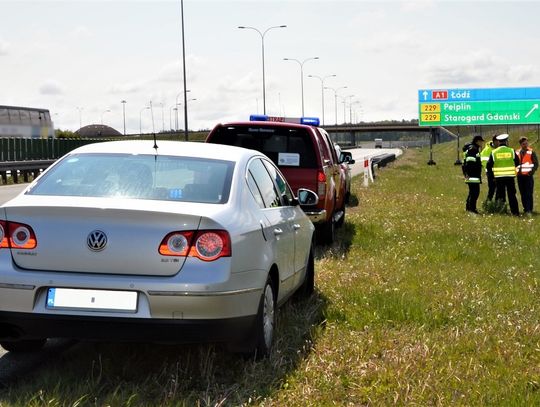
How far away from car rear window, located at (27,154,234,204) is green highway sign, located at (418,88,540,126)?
4856cm

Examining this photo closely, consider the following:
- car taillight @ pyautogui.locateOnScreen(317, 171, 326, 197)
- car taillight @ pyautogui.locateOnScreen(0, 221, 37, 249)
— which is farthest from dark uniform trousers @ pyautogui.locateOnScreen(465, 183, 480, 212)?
car taillight @ pyautogui.locateOnScreen(0, 221, 37, 249)

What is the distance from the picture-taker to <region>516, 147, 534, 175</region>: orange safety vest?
56.1ft

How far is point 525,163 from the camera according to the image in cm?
1719

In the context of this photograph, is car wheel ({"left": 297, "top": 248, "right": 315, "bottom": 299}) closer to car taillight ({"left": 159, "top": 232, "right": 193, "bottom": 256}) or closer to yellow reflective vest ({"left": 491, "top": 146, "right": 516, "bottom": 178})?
car taillight ({"left": 159, "top": 232, "right": 193, "bottom": 256})

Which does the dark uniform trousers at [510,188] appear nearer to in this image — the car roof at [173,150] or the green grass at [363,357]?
the green grass at [363,357]

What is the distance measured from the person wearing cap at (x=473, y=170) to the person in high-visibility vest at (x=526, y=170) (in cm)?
87

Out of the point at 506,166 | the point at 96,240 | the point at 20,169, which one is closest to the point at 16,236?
the point at 96,240

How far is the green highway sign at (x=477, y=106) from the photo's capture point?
173 ft

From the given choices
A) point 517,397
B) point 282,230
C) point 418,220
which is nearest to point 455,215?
point 418,220

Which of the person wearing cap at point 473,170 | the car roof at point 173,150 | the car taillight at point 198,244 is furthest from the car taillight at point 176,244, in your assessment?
the person wearing cap at point 473,170

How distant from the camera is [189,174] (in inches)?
213

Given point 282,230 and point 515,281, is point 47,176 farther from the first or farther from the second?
point 515,281

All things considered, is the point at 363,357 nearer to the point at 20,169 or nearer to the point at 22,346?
the point at 22,346

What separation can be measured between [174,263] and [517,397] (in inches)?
84.9
